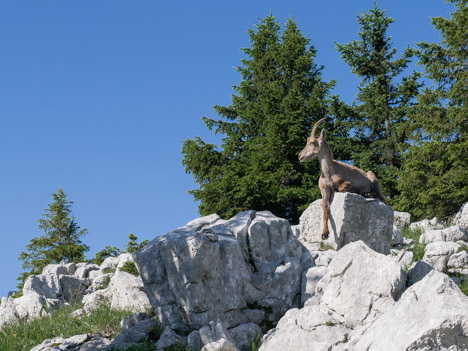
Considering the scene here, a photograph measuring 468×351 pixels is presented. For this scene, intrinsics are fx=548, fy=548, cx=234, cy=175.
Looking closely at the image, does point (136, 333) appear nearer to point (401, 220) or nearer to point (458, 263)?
point (458, 263)

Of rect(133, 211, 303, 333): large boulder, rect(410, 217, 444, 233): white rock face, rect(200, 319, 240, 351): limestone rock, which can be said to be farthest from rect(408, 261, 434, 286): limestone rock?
rect(410, 217, 444, 233): white rock face

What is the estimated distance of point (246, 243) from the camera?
11.3m

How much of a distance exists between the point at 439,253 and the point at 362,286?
19.0 ft

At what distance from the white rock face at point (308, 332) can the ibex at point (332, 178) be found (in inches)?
243

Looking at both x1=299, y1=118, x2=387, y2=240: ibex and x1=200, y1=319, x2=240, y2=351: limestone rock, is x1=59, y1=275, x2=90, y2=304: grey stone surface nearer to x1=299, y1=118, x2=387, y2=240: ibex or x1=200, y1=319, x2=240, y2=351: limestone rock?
x1=299, y1=118, x2=387, y2=240: ibex

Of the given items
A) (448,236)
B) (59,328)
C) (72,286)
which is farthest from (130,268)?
(448,236)

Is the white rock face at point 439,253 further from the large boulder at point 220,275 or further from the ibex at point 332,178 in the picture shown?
the large boulder at point 220,275

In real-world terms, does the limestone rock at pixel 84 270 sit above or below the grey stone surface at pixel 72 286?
above

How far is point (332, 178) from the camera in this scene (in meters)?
15.3

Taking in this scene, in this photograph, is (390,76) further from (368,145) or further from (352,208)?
(352,208)

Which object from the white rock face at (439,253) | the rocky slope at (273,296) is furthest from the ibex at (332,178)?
the white rock face at (439,253)

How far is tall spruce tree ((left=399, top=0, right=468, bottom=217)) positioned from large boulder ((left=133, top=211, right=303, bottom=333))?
12.2 metres

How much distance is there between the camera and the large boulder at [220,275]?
9688 millimetres

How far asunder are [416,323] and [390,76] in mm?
24523
